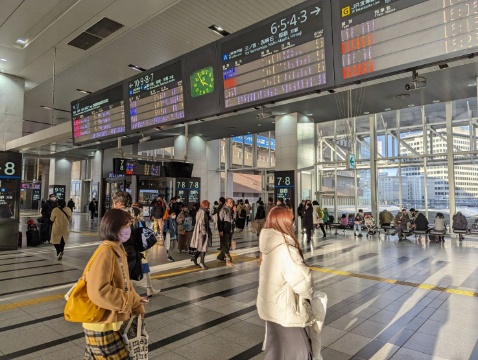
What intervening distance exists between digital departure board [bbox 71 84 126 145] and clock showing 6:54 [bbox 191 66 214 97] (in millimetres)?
2167

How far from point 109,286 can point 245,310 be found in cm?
324

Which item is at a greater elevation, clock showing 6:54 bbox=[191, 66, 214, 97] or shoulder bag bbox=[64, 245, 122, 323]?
clock showing 6:54 bbox=[191, 66, 214, 97]

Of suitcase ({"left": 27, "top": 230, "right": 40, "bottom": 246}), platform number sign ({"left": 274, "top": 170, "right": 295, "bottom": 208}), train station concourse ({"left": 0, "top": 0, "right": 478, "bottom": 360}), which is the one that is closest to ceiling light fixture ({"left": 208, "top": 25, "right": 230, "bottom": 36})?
train station concourse ({"left": 0, "top": 0, "right": 478, "bottom": 360})

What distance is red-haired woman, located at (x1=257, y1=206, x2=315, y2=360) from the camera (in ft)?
7.28

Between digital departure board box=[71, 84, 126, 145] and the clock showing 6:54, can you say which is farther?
digital departure board box=[71, 84, 126, 145]

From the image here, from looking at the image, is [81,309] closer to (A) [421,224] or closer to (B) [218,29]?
(B) [218,29]

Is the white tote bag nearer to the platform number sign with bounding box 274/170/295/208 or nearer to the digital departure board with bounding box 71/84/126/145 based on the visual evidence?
the digital departure board with bounding box 71/84/126/145

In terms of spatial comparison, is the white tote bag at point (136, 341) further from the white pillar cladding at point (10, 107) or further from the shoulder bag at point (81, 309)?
the white pillar cladding at point (10, 107)

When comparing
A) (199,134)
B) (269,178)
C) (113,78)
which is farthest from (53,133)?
(269,178)

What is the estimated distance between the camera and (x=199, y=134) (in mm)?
20125

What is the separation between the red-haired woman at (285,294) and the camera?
2219mm

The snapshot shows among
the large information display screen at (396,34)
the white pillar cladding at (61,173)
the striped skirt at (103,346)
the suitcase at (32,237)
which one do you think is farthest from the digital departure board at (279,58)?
the white pillar cladding at (61,173)

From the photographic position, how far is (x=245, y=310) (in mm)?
4785

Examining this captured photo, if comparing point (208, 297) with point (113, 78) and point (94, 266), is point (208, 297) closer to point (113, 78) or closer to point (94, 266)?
point (94, 266)
